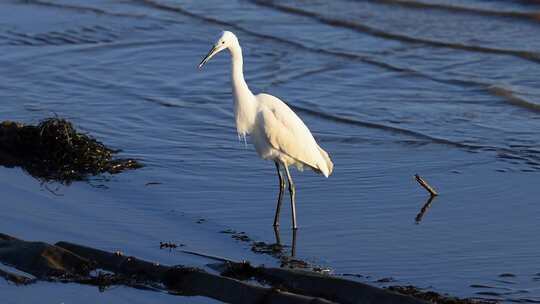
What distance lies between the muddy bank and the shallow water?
0.14m

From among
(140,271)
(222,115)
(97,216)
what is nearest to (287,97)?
(222,115)

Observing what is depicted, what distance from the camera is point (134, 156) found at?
10141 millimetres

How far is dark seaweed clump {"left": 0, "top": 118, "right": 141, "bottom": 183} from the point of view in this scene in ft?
31.3

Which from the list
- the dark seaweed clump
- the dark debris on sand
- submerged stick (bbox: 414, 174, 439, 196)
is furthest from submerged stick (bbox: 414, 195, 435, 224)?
the dark seaweed clump

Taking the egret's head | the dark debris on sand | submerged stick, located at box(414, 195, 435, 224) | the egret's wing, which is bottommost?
the dark debris on sand

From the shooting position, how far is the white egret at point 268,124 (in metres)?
8.59

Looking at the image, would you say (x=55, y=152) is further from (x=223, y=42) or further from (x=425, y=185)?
(x=425, y=185)

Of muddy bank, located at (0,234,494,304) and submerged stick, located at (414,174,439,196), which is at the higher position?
submerged stick, located at (414,174,439,196)

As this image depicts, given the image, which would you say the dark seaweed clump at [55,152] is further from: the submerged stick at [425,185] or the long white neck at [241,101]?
→ the submerged stick at [425,185]

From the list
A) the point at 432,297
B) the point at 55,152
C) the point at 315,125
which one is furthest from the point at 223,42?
the point at 315,125

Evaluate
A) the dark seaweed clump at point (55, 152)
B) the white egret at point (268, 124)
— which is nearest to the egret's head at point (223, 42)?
the white egret at point (268, 124)

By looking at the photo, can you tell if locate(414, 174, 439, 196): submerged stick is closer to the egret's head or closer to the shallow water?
the shallow water

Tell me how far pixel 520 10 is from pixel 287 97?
6366mm

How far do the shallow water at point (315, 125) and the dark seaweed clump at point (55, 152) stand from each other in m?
0.24
